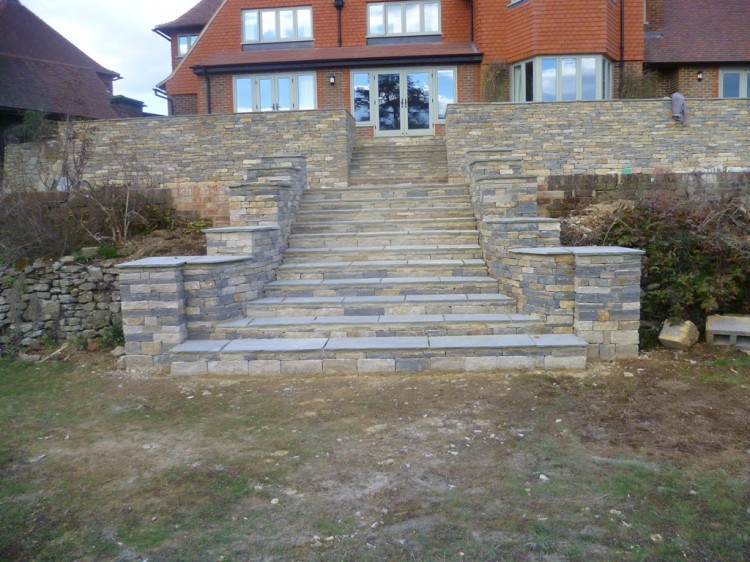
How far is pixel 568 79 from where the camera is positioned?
15.6 metres

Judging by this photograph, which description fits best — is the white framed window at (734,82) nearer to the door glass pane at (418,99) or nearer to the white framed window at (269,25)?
the door glass pane at (418,99)

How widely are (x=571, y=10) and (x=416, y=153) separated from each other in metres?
6.28

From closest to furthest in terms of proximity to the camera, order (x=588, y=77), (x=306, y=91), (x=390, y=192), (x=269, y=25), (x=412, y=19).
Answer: (x=390, y=192), (x=588, y=77), (x=306, y=91), (x=412, y=19), (x=269, y=25)

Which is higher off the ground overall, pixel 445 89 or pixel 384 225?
pixel 445 89

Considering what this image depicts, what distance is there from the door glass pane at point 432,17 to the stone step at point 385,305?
13.3 m

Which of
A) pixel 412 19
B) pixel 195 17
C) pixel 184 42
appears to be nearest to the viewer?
pixel 412 19

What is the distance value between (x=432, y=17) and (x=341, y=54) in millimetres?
3225

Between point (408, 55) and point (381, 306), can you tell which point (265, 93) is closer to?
point (408, 55)

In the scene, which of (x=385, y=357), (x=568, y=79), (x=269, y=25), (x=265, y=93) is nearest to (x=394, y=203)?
(x=385, y=357)

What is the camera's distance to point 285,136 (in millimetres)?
12867

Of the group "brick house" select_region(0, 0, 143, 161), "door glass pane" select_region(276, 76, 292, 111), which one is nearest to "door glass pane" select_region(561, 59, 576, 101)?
"door glass pane" select_region(276, 76, 292, 111)

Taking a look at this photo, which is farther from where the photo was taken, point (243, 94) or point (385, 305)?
point (243, 94)

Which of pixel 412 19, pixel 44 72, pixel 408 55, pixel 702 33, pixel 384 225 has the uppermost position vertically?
pixel 412 19

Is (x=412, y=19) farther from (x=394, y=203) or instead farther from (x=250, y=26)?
(x=394, y=203)
